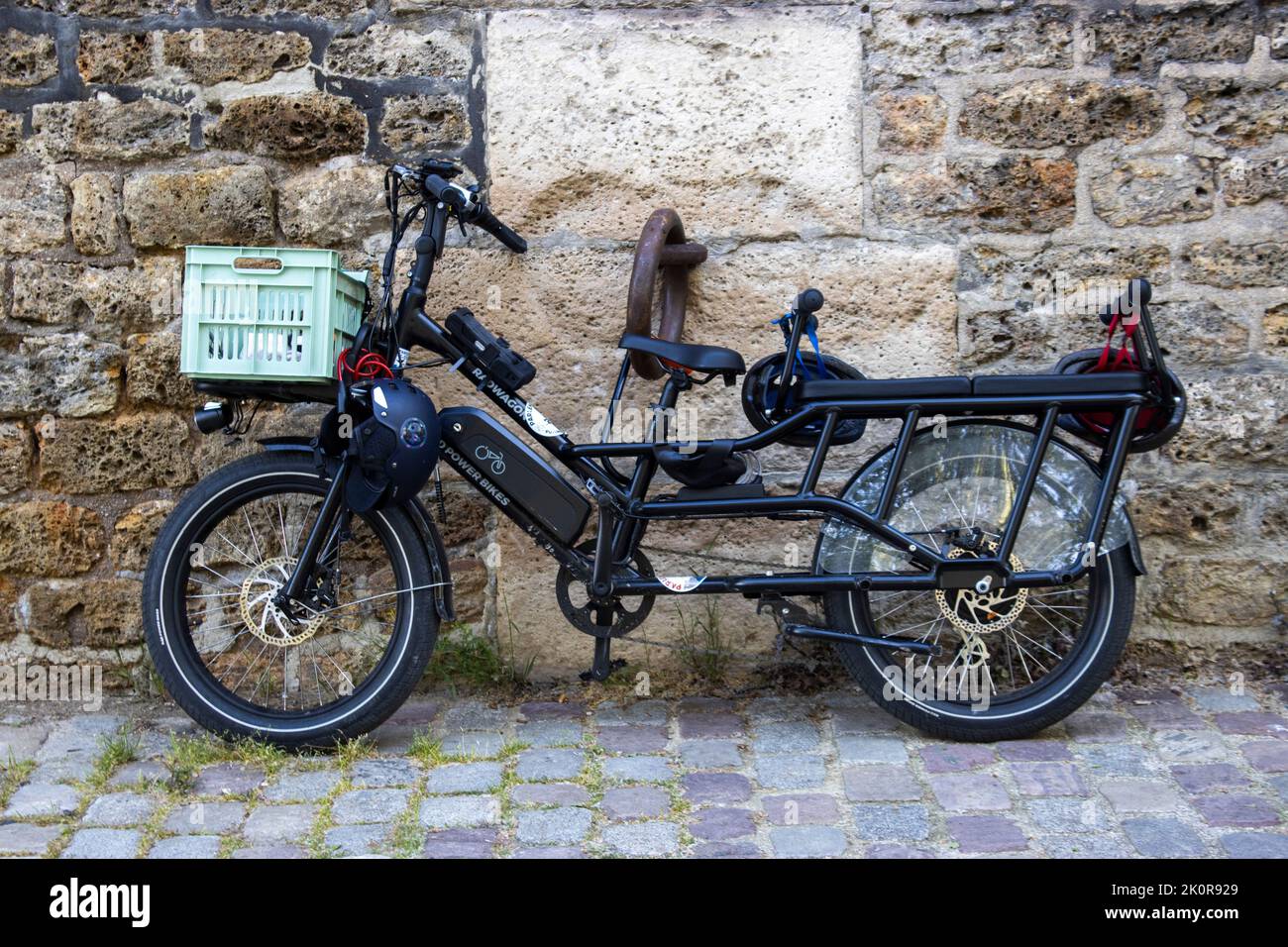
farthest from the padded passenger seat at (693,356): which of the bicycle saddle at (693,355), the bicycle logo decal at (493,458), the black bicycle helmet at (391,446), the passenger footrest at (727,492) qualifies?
the black bicycle helmet at (391,446)

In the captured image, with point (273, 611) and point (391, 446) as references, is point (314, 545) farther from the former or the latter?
point (391, 446)

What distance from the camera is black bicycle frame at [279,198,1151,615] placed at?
3.70 metres

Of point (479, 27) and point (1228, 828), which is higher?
point (479, 27)

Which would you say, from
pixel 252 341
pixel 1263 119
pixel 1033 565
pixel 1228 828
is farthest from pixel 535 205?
pixel 1228 828

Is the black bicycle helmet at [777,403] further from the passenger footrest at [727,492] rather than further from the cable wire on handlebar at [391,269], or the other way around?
the cable wire on handlebar at [391,269]

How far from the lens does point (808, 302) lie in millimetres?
3662

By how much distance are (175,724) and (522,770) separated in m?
1.11

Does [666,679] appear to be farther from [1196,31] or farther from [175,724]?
[1196,31]

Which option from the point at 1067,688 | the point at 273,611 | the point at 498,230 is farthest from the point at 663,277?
the point at 1067,688

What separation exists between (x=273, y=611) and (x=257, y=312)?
81 centimetres

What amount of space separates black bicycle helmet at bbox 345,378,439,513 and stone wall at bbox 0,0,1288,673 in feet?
1.83

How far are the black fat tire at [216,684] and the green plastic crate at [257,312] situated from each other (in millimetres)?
304

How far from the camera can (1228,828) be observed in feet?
10.4

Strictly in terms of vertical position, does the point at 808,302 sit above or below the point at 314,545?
above
